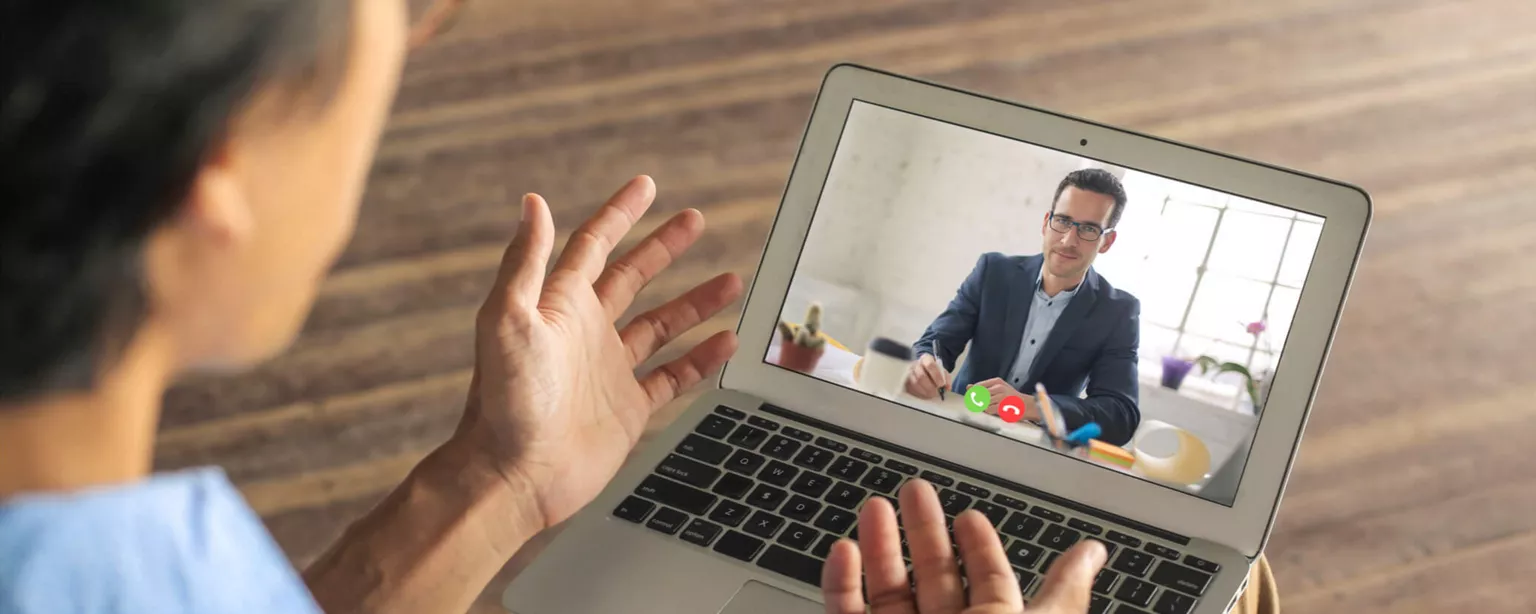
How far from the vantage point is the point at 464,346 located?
5.63 ft

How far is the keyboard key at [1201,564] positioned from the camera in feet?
2.75

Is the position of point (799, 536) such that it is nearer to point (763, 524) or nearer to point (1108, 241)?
point (763, 524)

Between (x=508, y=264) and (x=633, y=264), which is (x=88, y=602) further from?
(x=633, y=264)

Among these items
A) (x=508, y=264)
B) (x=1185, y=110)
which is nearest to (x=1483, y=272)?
(x=1185, y=110)

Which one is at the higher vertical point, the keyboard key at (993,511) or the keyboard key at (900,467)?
the keyboard key at (900,467)

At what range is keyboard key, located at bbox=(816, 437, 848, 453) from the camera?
3.11ft

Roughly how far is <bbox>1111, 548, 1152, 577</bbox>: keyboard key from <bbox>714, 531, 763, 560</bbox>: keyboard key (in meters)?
0.23

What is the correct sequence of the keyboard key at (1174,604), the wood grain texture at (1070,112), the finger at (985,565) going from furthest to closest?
the wood grain texture at (1070,112)
the keyboard key at (1174,604)
the finger at (985,565)

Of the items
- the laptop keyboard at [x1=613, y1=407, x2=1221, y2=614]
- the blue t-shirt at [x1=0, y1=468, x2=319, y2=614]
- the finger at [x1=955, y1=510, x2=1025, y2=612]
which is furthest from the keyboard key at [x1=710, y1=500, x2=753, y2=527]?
the blue t-shirt at [x1=0, y1=468, x2=319, y2=614]

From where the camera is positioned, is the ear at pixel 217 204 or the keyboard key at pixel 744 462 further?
the keyboard key at pixel 744 462

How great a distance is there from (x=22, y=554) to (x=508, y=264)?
446mm

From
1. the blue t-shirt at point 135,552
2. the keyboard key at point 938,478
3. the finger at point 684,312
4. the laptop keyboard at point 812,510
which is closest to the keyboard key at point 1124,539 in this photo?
the laptop keyboard at point 812,510

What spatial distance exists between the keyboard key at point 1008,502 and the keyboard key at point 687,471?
20 centimetres

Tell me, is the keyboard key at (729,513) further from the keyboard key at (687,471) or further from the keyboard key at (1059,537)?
the keyboard key at (1059,537)
